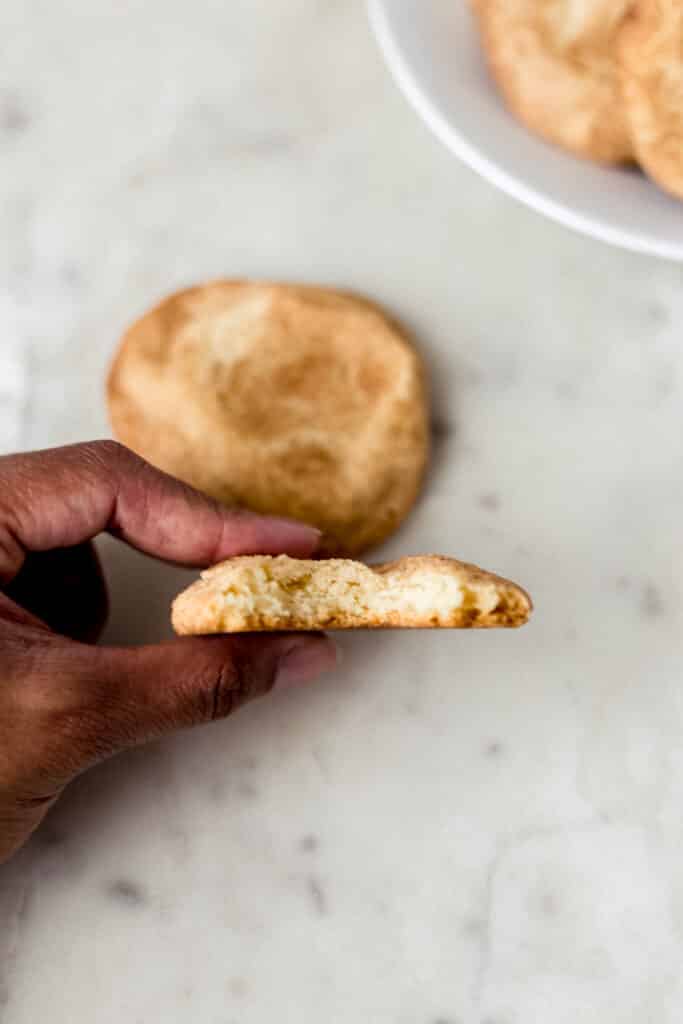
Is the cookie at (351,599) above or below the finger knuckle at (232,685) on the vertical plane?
above

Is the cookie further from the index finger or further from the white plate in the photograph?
the white plate

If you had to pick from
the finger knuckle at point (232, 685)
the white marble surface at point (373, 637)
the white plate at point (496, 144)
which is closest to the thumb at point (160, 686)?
the finger knuckle at point (232, 685)

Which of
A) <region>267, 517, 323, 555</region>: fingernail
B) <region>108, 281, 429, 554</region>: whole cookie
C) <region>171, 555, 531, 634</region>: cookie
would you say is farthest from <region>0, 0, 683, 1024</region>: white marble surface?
<region>171, 555, 531, 634</region>: cookie

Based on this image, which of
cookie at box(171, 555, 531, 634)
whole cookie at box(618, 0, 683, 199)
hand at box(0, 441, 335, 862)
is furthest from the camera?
whole cookie at box(618, 0, 683, 199)

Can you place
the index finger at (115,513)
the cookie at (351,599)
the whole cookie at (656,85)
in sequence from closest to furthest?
the cookie at (351,599) < the index finger at (115,513) < the whole cookie at (656,85)

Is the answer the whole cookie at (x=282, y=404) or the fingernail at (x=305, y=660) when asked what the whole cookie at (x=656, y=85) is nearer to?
the whole cookie at (x=282, y=404)

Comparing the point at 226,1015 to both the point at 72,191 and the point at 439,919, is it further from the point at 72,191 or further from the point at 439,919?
the point at 72,191
